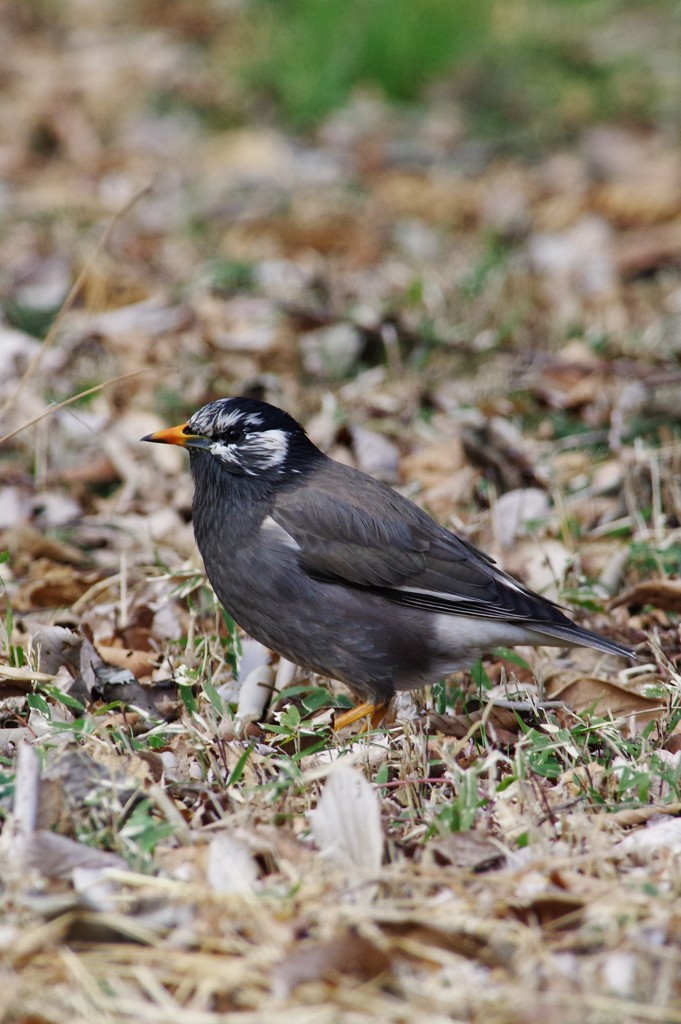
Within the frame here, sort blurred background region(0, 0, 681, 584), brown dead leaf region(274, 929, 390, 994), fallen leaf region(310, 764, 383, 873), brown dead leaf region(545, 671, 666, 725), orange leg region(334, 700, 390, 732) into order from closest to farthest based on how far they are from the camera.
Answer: brown dead leaf region(274, 929, 390, 994)
fallen leaf region(310, 764, 383, 873)
brown dead leaf region(545, 671, 666, 725)
orange leg region(334, 700, 390, 732)
blurred background region(0, 0, 681, 584)

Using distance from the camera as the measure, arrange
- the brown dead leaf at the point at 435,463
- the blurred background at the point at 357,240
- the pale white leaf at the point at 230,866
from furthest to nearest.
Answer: the blurred background at the point at 357,240
the brown dead leaf at the point at 435,463
the pale white leaf at the point at 230,866

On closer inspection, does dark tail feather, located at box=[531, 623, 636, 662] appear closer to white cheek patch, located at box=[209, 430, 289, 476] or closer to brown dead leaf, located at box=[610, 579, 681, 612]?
brown dead leaf, located at box=[610, 579, 681, 612]

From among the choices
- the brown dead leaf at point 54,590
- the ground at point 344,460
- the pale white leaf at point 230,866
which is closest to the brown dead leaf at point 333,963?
the ground at point 344,460

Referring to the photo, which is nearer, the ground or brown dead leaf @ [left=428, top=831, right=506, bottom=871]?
the ground

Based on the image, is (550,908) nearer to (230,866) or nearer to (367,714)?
(230,866)

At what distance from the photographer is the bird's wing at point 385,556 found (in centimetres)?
452

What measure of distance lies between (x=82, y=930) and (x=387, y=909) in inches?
25.7

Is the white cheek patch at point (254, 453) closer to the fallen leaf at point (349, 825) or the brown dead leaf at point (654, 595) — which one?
the brown dead leaf at point (654, 595)

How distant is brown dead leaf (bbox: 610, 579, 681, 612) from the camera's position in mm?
4820

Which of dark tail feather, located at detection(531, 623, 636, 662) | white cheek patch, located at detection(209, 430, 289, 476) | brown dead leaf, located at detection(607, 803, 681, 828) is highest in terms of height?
white cheek patch, located at detection(209, 430, 289, 476)

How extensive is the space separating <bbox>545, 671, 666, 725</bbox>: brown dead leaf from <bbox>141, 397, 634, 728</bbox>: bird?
0.46 feet

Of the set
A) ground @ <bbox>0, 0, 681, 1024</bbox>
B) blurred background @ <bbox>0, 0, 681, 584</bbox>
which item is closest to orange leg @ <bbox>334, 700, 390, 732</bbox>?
ground @ <bbox>0, 0, 681, 1024</bbox>

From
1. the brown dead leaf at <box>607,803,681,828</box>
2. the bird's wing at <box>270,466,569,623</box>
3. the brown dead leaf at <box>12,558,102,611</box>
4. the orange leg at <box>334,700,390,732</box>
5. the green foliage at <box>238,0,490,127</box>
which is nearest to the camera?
the brown dead leaf at <box>607,803,681,828</box>

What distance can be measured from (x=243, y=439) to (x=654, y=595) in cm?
165
